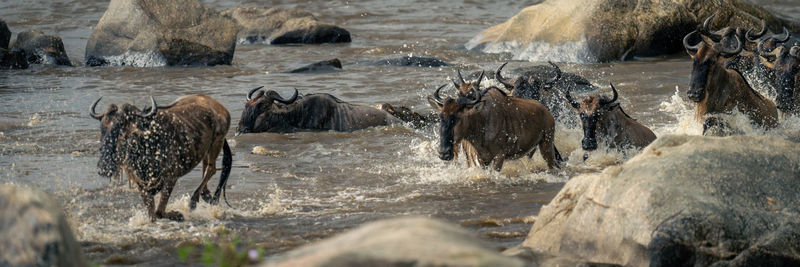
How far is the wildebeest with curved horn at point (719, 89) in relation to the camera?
10.8 m

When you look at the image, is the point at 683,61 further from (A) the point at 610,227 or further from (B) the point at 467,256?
(B) the point at 467,256

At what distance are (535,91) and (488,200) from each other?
3001 millimetres

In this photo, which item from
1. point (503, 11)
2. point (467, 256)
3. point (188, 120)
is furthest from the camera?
point (503, 11)

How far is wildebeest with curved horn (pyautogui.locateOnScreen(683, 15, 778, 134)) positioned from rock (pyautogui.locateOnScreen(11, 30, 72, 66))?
44.7ft

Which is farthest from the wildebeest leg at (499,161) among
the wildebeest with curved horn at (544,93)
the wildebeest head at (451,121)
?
the wildebeest with curved horn at (544,93)

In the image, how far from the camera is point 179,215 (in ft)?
27.1

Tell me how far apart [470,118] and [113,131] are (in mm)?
3556

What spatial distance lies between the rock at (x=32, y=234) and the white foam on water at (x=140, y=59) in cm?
1577

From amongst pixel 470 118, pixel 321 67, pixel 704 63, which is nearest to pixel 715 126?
pixel 704 63

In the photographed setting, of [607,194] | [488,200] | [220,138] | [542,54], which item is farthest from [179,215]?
[542,54]

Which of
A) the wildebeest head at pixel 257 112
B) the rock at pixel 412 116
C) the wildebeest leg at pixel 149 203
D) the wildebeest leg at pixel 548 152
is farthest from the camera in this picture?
the rock at pixel 412 116

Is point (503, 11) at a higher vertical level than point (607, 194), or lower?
lower

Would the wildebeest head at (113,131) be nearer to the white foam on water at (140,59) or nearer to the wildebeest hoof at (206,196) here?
the wildebeest hoof at (206,196)

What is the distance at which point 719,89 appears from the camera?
11.0m
